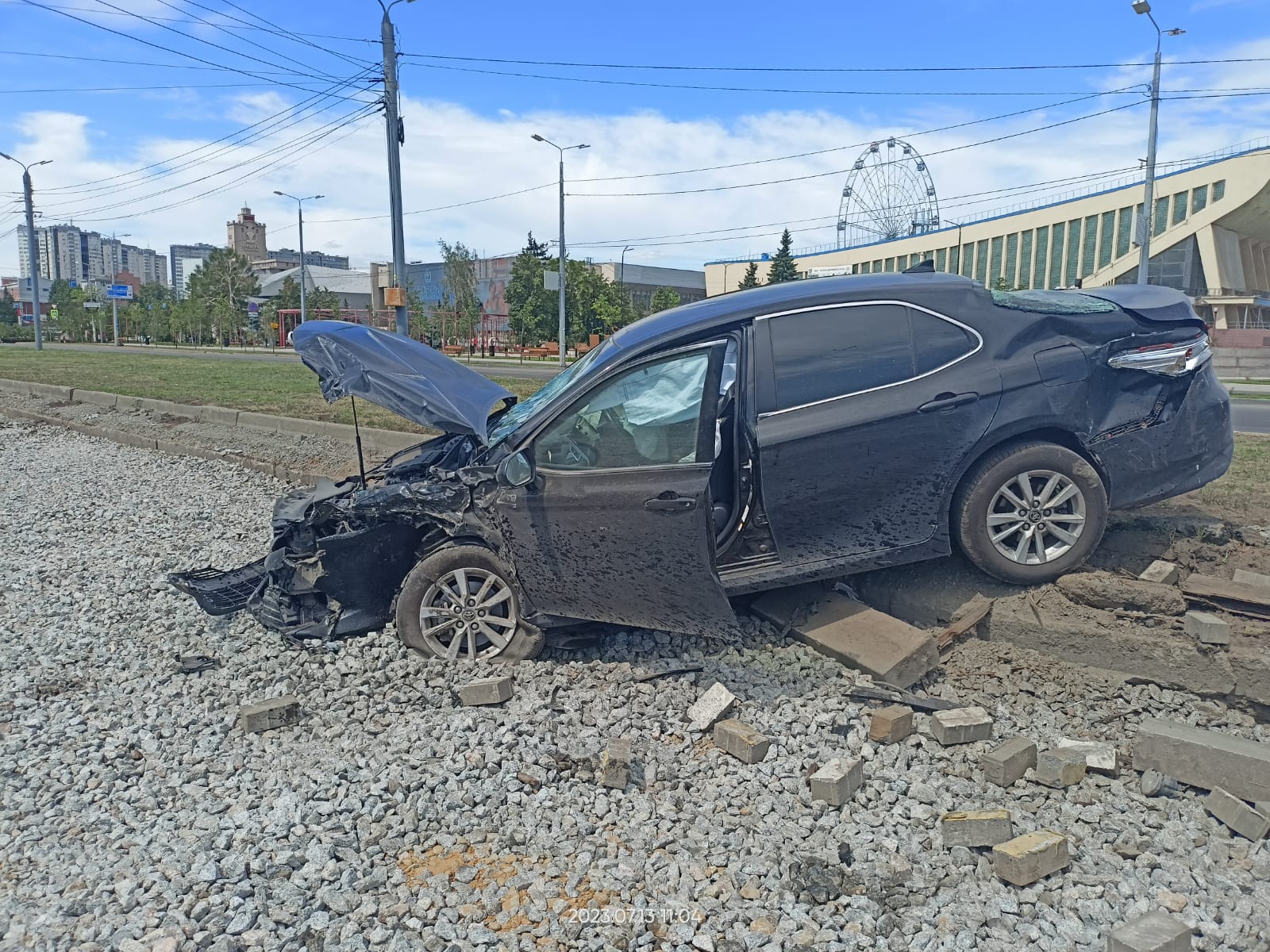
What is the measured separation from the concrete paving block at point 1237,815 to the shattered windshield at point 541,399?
3.34 meters

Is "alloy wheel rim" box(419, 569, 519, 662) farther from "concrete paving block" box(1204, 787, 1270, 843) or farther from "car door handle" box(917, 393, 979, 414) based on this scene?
"concrete paving block" box(1204, 787, 1270, 843)

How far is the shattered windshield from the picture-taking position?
514 centimetres

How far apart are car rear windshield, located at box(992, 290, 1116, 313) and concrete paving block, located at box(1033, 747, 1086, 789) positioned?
234 cm

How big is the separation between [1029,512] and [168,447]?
11862mm

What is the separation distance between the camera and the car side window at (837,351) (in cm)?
482

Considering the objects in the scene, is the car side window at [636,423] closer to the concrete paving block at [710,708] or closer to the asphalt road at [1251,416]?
the concrete paving block at [710,708]

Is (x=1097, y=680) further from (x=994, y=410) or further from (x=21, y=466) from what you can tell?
(x=21, y=466)

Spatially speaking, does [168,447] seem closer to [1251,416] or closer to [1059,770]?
[1059,770]

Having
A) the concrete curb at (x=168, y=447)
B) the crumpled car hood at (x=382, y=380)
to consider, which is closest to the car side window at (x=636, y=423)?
the crumpled car hood at (x=382, y=380)

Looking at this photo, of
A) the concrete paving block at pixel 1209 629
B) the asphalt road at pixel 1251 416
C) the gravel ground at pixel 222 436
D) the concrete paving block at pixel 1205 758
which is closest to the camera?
the concrete paving block at pixel 1205 758

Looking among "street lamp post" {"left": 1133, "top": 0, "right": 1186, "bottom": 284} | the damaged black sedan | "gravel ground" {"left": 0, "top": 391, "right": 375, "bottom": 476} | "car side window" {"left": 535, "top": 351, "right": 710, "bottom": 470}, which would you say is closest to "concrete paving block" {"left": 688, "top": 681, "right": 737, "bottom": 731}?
the damaged black sedan

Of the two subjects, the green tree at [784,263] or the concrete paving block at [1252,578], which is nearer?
the concrete paving block at [1252,578]

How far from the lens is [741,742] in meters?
4.08

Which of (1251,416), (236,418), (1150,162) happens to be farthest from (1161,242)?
(236,418)
